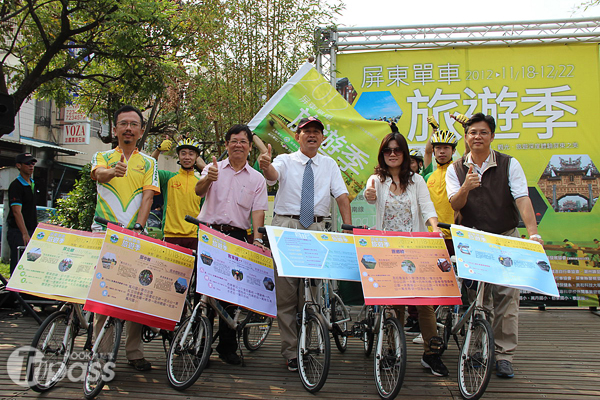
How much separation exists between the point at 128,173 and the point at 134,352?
144 centimetres

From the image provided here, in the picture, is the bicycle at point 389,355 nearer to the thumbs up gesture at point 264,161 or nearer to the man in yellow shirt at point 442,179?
the thumbs up gesture at point 264,161

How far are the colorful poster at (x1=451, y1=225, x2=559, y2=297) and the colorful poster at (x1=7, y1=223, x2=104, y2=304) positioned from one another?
2568mm

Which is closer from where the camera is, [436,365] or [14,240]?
[436,365]

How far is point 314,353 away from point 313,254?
693mm

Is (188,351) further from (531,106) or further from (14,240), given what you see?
(531,106)

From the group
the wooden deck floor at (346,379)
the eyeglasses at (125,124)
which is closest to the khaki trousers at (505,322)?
the wooden deck floor at (346,379)

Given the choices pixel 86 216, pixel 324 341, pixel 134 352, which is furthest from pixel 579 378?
pixel 86 216

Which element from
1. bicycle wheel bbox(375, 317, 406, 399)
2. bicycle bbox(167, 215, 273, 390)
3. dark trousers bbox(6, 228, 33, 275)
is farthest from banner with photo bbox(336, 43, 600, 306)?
dark trousers bbox(6, 228, 33, 275)

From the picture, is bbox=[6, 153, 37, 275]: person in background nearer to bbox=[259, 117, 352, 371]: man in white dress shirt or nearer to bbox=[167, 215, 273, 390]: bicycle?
bbox=[167, 215, 273, 390]: bicycle

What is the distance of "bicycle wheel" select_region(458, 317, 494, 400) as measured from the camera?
9.58 feet

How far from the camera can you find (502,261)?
3121mm

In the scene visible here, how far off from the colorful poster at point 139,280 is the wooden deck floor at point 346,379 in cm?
53

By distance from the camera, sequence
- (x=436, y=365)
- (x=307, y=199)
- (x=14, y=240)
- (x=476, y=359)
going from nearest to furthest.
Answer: (x=476, y=359), (x=436, y=365), (x=307, y=199), (x=14, y=240)

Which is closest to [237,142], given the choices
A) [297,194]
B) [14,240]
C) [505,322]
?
[297,194]
